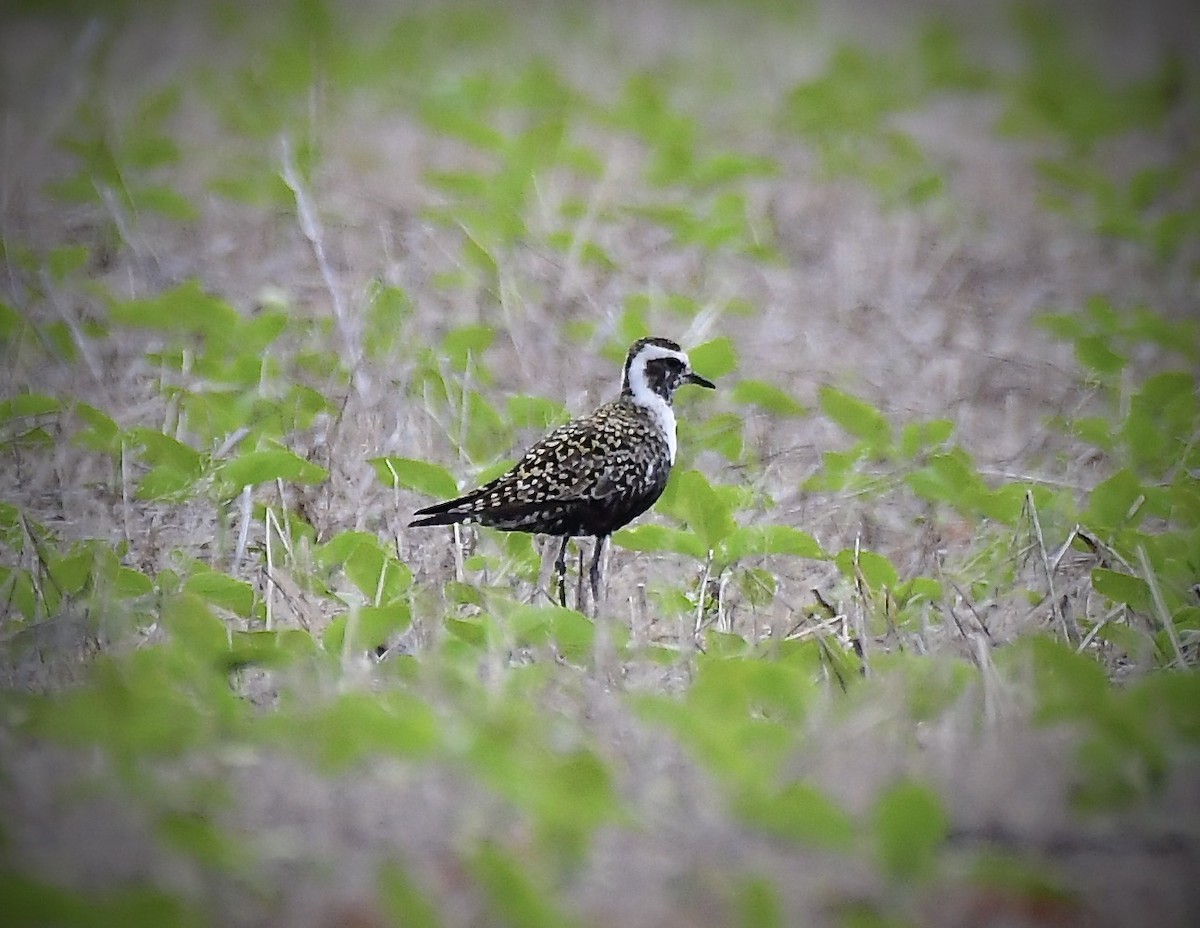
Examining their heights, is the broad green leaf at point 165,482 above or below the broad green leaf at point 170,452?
below

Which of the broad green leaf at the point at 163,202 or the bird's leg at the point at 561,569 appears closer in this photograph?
the bird's leg at the point at 561,569

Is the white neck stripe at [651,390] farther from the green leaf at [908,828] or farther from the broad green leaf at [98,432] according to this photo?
the green leaf at [908,828]

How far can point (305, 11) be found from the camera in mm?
7242

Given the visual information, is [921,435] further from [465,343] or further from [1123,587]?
[465,343]

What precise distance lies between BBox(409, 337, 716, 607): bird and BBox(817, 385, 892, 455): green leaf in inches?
17.2

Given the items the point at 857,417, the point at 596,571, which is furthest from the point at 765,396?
the point at 596,571

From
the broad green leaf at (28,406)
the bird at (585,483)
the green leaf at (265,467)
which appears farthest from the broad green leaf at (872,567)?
the broad green leaf at (28,406)

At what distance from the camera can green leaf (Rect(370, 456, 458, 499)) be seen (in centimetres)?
382

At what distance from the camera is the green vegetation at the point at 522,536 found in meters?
2.42

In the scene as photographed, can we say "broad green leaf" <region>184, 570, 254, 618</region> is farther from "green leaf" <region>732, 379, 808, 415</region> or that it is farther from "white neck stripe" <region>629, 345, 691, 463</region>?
A: "green leaf" <region>732, 379, 808, 415</region>

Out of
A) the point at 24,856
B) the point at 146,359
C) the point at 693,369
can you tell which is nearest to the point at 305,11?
the point at 146,359

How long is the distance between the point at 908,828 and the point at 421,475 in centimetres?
192

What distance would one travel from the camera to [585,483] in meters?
3.96

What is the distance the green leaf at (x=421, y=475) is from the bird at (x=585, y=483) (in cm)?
4
